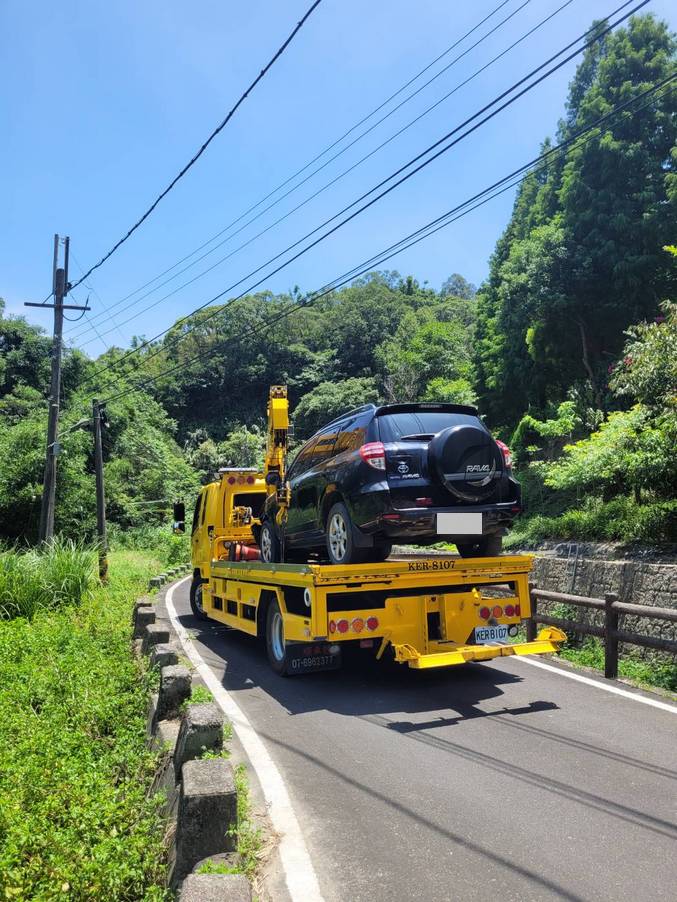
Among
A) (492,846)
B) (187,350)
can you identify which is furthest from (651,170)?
(187,350)

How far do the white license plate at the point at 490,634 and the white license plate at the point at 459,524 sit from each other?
37.9 inches

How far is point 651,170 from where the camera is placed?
26.0m

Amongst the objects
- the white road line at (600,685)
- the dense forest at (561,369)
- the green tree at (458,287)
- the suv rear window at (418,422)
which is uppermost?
the green tree at (458,287)

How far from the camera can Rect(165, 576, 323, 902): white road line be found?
3435mm

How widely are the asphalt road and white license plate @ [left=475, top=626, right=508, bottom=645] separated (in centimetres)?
50

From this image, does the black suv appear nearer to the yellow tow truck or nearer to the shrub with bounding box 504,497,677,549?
the yellow tow truck

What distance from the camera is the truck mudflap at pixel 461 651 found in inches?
253

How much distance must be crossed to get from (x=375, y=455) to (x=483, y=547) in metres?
1.93

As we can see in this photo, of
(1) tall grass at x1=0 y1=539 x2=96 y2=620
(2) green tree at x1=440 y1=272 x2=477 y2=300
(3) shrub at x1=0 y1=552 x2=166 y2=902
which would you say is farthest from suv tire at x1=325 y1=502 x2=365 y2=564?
(2) green tree at x1=440 y1=272 x2=477 y2=300

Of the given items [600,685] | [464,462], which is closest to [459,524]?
[464,462]

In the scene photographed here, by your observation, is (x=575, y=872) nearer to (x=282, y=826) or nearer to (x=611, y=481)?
(x=282, y=826)

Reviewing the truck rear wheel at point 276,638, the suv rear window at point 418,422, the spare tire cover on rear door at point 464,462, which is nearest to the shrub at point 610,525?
the suv rear window at point 418,422

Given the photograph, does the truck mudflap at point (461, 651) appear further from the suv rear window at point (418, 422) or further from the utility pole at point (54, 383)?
the utility pole at point (54, 383)

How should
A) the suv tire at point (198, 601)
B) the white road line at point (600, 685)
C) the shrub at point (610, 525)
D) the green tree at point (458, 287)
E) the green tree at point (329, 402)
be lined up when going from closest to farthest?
the white road line at point (600, 685) < the shrub at point (610, 525) < the suv tire at point (198, 601) < the green tree at point (329, 402) < the green tree at point (458, 287)
